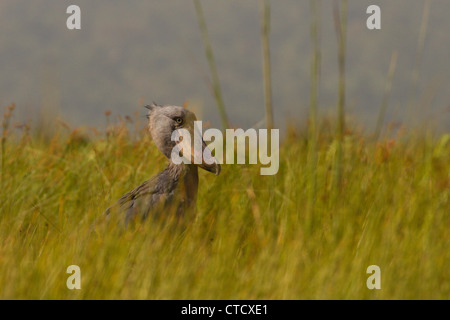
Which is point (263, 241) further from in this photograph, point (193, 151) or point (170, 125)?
point (170, 125)

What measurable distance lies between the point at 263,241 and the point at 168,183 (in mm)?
1009

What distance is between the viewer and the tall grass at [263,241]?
3135mm

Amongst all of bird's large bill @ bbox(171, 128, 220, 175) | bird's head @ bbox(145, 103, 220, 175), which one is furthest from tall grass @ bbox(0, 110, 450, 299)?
bird's head @ bbox(145, 103, 220, 175)

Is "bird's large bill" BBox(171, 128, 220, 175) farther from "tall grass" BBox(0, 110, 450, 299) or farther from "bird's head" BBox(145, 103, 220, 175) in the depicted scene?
"tall grass" BBox(0, 110, 450, 299)

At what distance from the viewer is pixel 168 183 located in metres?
4.33

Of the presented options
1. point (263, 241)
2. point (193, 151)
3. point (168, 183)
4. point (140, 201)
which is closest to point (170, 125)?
point (193, 151)

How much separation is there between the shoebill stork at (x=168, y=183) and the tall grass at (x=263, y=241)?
16cm

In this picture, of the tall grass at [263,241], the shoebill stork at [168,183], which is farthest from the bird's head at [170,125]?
the tall grass at [263,241]

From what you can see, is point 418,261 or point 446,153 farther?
point 446,153

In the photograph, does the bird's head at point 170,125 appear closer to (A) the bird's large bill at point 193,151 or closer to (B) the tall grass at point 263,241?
(A) the bird's large bill at point 193,151

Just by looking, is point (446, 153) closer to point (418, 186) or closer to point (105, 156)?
point (418, 186)

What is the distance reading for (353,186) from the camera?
421cm
